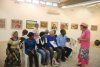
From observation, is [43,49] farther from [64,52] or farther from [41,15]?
→ [41,15]

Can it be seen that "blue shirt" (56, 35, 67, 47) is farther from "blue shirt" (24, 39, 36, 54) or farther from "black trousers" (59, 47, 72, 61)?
"blue shirt" (24, 39, 36, 54)

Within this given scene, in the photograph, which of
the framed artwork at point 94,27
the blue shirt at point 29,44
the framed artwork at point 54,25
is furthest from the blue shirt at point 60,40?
the framed artwork at point 94,27

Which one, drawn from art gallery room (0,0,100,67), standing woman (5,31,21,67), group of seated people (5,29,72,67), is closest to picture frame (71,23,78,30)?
art gallery room (0,0,100,67)

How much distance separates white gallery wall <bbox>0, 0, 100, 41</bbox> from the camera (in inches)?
379

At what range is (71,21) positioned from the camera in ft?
39.3

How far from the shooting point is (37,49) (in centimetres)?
685

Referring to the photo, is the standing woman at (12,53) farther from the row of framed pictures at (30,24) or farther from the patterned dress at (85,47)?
the row of framed pictures at (30,24)

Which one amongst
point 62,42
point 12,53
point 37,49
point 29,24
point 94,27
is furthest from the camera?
point 94,27

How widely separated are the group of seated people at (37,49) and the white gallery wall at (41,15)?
3.11 meters

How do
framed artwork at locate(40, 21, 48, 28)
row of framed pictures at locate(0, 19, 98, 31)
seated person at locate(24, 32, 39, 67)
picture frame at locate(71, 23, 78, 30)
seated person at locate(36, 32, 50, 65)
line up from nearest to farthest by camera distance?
seated person at locate(24, 32, 39, 67) → seated person at locate(36, 32, 50, 65) → row of framed pictures at locate(0, 19, 98, 31) → framed artwork at locate(40, 21, 48, 28) → picture frame at locate(71, 23, 78, 30)

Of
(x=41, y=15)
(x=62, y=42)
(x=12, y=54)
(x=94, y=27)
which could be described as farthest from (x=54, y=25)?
(x=12, y=54)

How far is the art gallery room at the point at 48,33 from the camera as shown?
238 inches

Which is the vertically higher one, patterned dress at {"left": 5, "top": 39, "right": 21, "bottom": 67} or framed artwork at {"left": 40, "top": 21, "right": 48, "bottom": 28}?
framed artwork at {"left": 40, "top": 21, "right": 48, "bottom": 28}

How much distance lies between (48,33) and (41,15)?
10.5 feet
